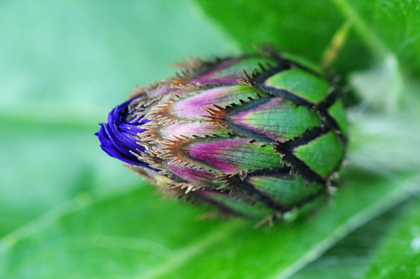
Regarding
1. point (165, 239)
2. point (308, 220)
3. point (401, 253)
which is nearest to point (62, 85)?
point (165, 239)

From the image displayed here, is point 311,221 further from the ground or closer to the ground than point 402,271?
further from the ground

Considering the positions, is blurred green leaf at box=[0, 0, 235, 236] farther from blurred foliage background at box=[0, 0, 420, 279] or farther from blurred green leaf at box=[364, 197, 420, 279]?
blurred green leaf at box=[364, 197, 420, 279]

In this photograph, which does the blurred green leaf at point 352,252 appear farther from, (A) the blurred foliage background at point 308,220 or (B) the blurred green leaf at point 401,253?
(B) the blurred green leaf at point 401,253

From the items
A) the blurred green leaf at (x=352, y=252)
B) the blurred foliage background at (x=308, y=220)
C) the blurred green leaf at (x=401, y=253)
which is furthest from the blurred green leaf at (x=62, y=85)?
the blurred green leaf at (x=401, y=253)

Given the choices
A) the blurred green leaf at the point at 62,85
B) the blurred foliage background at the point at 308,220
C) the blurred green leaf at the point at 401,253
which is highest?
the blurred green leaf at the point at 62,85

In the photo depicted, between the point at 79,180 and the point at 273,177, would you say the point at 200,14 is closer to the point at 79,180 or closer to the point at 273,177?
the point at 273,177

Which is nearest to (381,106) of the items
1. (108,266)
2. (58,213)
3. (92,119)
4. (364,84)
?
(364,84)

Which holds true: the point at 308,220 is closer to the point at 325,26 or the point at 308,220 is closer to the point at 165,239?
the point at 165,239
